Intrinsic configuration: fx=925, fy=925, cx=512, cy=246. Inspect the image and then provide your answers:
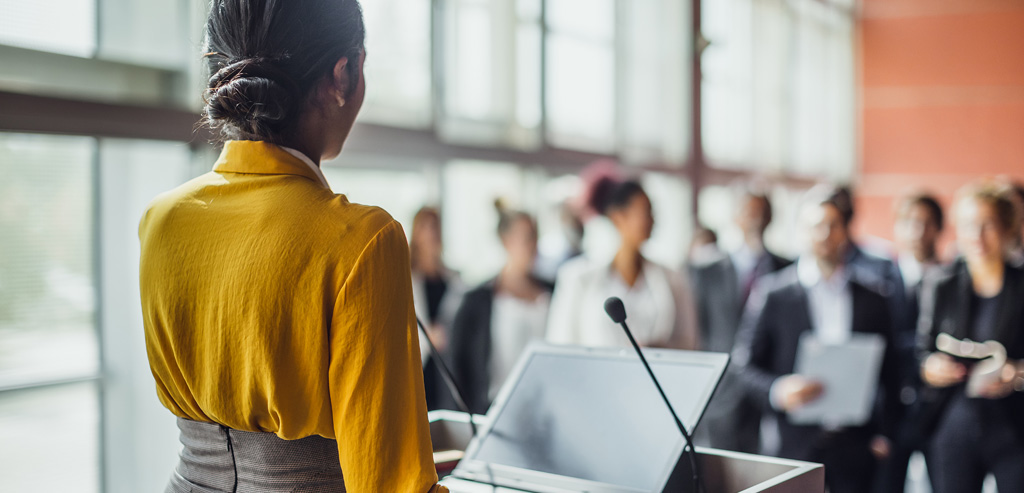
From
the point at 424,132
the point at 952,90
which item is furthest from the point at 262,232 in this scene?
the point at 952,90

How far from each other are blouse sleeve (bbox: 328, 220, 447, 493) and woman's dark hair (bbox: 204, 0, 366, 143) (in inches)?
8.0

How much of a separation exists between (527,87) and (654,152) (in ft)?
6.74

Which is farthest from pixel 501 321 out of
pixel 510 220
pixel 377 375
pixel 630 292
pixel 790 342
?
pixel 377 375

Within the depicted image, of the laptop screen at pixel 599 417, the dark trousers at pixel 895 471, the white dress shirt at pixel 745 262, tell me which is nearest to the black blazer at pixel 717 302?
the white dress shirt at pixel 745 262

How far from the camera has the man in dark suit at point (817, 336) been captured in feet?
10.4

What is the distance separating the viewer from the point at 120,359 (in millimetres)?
3250

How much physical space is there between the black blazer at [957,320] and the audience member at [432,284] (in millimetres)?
1892

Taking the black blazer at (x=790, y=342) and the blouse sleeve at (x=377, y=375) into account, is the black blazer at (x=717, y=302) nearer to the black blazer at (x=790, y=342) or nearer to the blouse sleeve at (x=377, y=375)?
the black blazer at (x=790, y=342)

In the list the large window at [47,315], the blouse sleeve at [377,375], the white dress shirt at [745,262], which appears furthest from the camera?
the white dress shirt at [745,262]

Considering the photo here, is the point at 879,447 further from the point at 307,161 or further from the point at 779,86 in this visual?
the point at 779,86

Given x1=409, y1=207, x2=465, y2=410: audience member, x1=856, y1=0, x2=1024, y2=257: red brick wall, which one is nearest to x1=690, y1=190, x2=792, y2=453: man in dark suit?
x1=409, y1=207, x2=465, y2=410: audience member

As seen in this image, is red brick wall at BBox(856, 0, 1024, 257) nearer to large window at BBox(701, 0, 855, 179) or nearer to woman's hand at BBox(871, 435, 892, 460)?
large window at BBox(701, 0, 855, 179)

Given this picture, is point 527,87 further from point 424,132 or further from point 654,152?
point 654,152

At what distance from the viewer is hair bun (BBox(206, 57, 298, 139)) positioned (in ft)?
3.39
